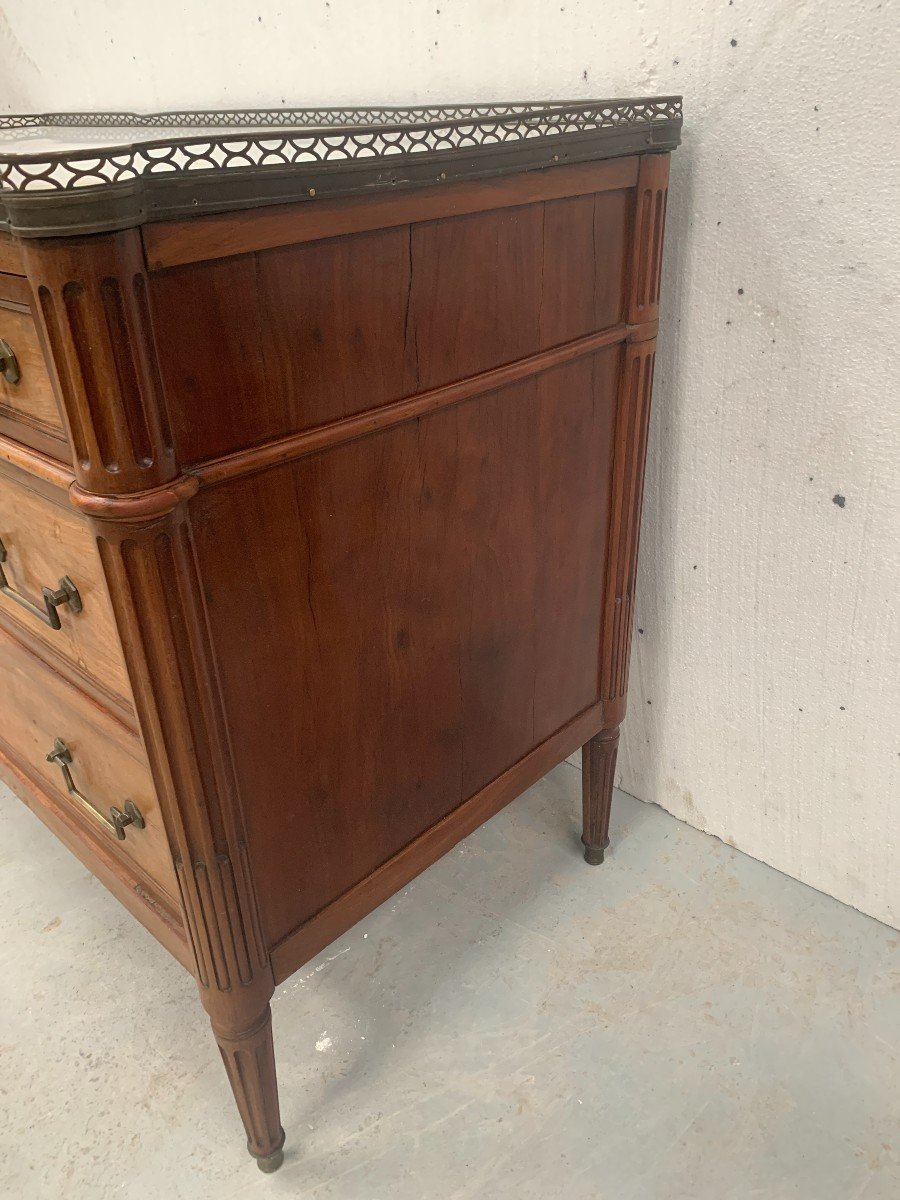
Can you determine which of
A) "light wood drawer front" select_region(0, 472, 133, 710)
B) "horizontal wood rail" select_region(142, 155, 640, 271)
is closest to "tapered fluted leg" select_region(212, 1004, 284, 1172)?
"light wood drawer front" select_region(0, 472, 133, 710)

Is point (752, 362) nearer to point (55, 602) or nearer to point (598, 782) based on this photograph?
point (598, 782)

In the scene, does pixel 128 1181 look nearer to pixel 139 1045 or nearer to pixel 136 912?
pixel 139 1045

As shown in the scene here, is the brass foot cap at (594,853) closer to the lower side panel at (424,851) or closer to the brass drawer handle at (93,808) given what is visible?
the lower side panel at (424,851)

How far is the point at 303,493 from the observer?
2.84 ft

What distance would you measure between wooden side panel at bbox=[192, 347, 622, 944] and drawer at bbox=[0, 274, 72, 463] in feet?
0.47

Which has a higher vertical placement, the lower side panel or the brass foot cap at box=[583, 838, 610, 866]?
the lower side panel

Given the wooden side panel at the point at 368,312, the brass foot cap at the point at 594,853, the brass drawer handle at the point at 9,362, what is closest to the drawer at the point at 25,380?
the brass drawer handle at the point at 9,362

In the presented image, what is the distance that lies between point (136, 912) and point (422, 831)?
355 millimetres

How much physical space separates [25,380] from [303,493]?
25 centimetres

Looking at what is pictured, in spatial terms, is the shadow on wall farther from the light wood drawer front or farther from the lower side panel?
the light wood drawer front

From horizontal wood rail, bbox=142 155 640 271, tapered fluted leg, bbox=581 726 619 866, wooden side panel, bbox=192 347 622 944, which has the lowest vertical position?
tapered fluted leg, bbox=581 726 619 866

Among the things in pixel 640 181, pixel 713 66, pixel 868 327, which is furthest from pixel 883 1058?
pixel 713 66

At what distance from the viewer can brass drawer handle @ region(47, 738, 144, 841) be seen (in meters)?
1.01

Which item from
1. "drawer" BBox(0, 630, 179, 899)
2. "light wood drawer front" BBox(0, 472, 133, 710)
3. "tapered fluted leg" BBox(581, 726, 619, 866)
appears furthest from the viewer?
"tapered fluted leg" BBox(581, 726, 619, 866)
